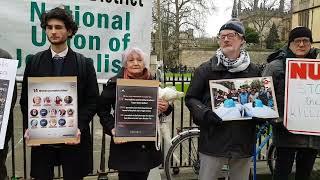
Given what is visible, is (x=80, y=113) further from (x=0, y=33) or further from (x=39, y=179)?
(x=0, y=33)

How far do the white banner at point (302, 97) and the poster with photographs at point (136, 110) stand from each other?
127 centimetres

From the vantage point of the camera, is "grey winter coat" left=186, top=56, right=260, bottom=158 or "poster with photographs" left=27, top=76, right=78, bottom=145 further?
"grey winter coat" left=186, top=56, right=260, bottom=158

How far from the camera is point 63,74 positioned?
10.0ft

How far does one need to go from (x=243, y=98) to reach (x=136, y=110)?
881 mm

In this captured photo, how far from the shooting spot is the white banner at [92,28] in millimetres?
3961

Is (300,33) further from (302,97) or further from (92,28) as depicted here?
(92,28)

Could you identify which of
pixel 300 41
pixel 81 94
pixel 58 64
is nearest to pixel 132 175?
pixel 81 94

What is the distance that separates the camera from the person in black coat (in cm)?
321

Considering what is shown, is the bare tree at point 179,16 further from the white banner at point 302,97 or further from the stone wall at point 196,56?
the white banner at point 302,97

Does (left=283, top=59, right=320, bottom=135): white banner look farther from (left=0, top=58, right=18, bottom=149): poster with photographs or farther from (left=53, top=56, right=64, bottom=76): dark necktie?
(left=0, top=58, right=18, bottom=149): poster with photographs

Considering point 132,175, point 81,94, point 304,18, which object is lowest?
point 132,175

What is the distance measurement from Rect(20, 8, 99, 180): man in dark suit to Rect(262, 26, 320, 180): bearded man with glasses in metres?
1.64

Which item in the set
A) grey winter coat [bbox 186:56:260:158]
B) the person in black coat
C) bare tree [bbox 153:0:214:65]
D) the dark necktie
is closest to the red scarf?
the person in black coat

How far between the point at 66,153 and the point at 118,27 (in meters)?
1.62
